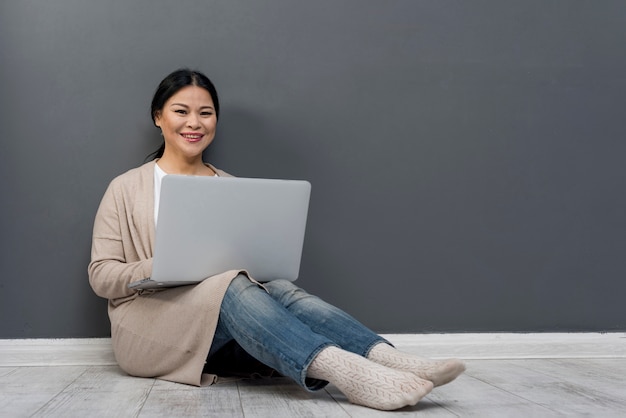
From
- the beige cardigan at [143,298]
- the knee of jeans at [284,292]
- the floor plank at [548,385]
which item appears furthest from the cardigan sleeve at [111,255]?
the floor plank at [548,385]

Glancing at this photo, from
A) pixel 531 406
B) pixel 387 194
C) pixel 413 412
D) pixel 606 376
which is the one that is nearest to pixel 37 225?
pixel 387 194

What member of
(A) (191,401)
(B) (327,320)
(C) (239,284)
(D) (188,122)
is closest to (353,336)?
(B) (327,320)

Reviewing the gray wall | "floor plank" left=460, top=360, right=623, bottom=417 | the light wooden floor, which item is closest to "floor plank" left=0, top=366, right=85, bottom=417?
the light wooden floor

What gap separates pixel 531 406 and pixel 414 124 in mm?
1197

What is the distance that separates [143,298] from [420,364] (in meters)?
0.83

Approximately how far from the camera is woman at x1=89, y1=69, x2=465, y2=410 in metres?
1.70

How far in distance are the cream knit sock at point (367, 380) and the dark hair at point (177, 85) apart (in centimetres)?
101

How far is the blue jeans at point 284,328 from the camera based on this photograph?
5.67 ft

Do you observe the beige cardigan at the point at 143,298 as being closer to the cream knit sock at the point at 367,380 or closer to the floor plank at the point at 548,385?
the cream knit sock at the point at 367,380

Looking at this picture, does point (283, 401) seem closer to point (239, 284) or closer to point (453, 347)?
point (239, 284)

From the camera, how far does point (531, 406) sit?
1.70m

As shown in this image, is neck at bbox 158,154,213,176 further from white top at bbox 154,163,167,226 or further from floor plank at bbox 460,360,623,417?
floor plank at bbox 460,360,623,417

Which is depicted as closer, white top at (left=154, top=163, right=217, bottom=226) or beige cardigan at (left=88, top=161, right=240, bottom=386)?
beige cardigan at (left=88, top=161, right=240, bottom=386)

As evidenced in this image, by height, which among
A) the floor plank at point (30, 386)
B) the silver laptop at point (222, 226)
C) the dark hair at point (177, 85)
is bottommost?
the floor plank at point (30, 386)
